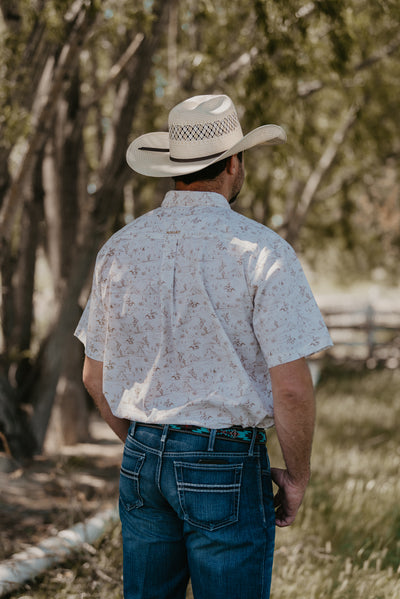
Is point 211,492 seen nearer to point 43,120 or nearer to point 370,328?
point 43,120

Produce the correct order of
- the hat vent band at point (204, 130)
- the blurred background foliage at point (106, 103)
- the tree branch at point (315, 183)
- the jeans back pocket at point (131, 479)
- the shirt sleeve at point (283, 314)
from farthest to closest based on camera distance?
the tree branch at point (315, 183) → the blurred background foliage at point (106, 103) → the hat vent band at point (204, 130) → the jeans back pocket at point (131, 479) → the shirt sleeve at point (283, 314)

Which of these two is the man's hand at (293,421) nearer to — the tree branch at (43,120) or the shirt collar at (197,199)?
the shirt collar at (197,199)

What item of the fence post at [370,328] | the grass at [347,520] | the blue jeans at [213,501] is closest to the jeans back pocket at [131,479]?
the blue jeans at [213,501]

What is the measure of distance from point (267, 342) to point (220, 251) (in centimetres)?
30

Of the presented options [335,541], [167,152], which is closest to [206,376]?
[167,152]

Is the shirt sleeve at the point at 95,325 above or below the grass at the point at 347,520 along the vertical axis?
above

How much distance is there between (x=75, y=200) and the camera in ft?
28.2

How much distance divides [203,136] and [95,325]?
2.37 feet

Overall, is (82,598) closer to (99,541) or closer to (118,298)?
(99,541)

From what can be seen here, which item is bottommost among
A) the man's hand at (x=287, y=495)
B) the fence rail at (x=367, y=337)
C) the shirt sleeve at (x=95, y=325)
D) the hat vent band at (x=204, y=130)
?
the fence rail at (x=367, y=337)

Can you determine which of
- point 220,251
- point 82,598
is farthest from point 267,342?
point 82,598

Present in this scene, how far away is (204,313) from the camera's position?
2137mm

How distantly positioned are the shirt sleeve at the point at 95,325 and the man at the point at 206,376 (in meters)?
0.07

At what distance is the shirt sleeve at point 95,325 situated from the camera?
7.97 feet
